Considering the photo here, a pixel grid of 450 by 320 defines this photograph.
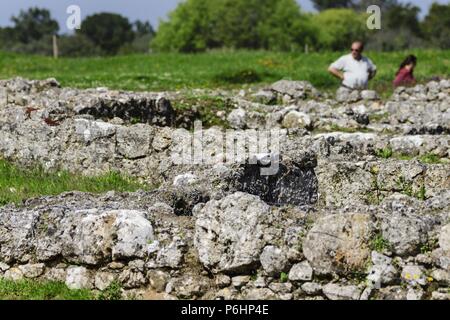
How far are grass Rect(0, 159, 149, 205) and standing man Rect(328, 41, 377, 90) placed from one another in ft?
27.6

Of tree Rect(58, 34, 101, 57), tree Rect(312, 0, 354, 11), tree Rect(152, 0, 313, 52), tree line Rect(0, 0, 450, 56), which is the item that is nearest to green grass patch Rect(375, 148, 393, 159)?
tree line Rect(0, 0, 450, 56)

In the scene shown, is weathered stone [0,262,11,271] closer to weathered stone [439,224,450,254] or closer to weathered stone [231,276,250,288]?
weathered stone [231,276,250,288]

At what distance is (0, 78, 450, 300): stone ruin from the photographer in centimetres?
662

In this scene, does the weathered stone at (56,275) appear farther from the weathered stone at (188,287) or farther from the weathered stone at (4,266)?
the weathered stone at (188,287)

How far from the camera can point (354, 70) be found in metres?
18.2

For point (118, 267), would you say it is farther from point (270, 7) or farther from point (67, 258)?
point (270, 7)

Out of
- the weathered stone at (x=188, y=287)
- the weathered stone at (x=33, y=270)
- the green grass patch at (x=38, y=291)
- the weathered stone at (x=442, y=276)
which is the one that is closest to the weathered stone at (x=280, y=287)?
the weathered stone at (x=188, y=287)

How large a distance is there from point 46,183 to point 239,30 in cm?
8375

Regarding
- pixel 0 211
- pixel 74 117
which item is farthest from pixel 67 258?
pixel 74 117

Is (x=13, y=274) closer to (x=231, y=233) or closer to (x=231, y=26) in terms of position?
(x=231, y=233)

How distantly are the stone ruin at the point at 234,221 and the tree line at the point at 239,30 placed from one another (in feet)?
225

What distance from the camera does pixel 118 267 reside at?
7.33 meters

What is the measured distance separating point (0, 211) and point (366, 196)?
4168 millimetres

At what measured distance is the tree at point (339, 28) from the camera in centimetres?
9588
